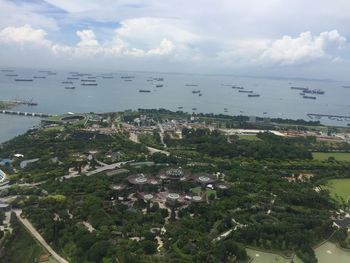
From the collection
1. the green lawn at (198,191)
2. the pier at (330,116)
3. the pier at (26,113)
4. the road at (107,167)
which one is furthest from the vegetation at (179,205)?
the pier at (330,116)

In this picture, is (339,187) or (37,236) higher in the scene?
(339,187)

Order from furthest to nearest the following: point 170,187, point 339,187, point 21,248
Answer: point 339,187 → point 170,187 → point 21,248

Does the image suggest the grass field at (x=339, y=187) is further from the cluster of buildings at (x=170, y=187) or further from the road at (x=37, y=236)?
the road at (x=37, y=236)

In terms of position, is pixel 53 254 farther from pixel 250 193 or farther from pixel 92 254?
pixel 250 193

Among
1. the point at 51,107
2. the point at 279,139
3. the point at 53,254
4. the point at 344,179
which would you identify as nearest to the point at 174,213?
the point at 53,254

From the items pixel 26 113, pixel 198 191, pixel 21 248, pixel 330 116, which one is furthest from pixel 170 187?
pixel 330 116

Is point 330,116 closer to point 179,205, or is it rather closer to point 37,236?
point 179,205

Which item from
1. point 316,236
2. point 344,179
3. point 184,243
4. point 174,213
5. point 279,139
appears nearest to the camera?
point 184,243

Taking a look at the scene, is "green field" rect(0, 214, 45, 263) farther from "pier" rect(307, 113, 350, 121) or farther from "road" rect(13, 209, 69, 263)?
"pier" rect(307, 113, 350, 121)
